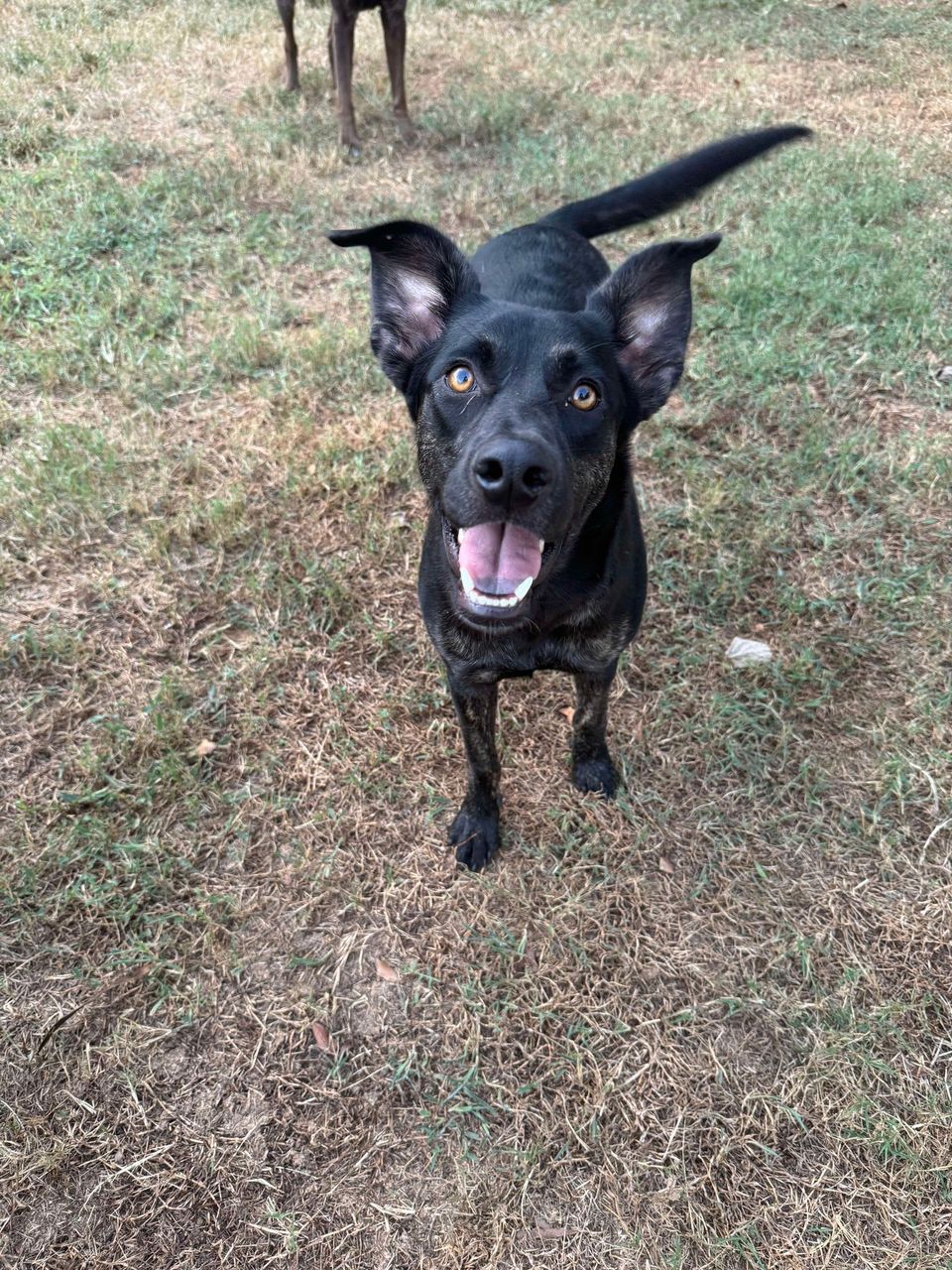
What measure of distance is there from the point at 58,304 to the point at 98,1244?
4.63m

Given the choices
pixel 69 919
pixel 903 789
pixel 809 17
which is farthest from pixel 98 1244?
pixel 809 17

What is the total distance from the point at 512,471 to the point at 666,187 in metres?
1.82

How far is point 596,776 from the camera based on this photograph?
284cm

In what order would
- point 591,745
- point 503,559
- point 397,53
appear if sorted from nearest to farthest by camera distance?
point 503,559 → point 591,745 → point 397,53

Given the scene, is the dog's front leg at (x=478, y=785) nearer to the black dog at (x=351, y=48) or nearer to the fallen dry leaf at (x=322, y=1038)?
the fallen dry leaf at (x=322, y=1038)

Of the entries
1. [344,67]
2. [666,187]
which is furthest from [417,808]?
[344,67]

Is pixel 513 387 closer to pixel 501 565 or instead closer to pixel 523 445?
pixel 523 445

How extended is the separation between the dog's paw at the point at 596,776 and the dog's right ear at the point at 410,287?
142cm

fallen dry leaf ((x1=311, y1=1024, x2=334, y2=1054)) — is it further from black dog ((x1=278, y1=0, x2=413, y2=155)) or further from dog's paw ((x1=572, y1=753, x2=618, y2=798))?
black dog ((x1=278, y1=0, x2=413, y2=155))

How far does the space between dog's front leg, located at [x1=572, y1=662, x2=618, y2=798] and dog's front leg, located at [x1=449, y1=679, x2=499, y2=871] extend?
31cm

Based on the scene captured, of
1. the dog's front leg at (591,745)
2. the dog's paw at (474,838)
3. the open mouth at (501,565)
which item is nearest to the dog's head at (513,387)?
the open mouth at (501,565)

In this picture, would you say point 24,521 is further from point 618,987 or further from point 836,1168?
point 836,1168

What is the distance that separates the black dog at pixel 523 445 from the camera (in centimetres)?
188

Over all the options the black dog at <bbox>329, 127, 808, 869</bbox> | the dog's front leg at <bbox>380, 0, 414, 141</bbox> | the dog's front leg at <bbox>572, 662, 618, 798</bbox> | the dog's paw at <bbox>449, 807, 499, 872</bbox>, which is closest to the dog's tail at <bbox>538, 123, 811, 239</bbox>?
the black dog at <bbox>329, 127, 808, 869</bbox>
